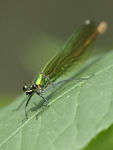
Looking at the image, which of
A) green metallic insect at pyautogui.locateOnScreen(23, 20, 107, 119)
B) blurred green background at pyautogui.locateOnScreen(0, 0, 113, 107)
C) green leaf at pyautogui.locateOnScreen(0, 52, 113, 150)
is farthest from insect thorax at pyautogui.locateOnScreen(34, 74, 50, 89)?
blurred green background at pyautogui.locateOnScreen(0, 0, 113, 107)

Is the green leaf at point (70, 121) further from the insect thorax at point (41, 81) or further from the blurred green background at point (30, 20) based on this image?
the blurred green background at point (30, 20)

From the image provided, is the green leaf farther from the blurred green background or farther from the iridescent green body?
the blurred green background

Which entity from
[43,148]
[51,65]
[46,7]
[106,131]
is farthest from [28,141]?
[46,7]

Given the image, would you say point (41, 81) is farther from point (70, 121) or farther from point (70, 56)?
point (70, 121)

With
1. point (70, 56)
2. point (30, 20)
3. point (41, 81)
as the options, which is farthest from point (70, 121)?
point (30, 20)

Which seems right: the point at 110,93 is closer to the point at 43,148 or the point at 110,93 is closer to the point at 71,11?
the point at 43,148
